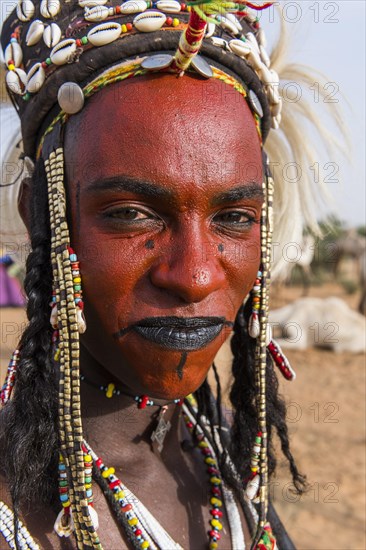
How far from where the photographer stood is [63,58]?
5.59ft

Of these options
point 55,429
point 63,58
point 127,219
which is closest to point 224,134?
point 127,219

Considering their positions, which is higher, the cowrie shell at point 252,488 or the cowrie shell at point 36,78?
the cowrie shell at point 36,78

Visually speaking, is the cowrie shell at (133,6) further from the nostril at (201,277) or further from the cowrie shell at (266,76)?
the nostril at (201,277)

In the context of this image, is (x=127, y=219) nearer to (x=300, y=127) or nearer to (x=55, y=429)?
(x=55, y=429)

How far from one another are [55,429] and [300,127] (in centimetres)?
143

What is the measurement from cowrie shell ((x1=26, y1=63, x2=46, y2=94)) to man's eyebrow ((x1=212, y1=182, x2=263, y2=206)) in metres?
0.63

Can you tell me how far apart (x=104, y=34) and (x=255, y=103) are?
0.48 metres

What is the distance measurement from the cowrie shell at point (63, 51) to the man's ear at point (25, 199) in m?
0.36

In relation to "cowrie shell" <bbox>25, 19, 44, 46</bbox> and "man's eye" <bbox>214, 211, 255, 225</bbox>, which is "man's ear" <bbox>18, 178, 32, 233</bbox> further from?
"man's eye" <bbox>214, 211, 255, 225</bbox>

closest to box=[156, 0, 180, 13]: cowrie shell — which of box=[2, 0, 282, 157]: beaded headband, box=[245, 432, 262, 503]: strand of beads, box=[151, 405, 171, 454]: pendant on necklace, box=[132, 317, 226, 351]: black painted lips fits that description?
box=[2, 0, 282, 157]: beaded headband

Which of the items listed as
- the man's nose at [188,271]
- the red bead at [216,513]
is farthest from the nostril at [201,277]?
the red bead at [216,513]

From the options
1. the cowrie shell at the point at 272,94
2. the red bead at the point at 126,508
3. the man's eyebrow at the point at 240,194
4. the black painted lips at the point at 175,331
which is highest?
the cowrie shell at the point at 272,94

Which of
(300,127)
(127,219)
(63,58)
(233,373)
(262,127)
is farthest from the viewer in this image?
(300,127)

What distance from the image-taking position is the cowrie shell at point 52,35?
1.75 metres
